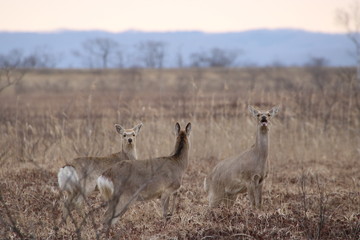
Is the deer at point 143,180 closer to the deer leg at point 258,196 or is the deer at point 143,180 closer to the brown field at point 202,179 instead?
the brown field at point 202,179

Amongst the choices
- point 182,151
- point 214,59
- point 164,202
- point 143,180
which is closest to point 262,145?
point 182,151

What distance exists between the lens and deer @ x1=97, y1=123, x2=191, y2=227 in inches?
347

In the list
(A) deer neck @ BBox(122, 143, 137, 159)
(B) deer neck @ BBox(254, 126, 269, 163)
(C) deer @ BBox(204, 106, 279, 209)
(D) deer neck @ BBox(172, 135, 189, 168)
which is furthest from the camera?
(A) deer neck @ BBox(122, 143, 137, 159)

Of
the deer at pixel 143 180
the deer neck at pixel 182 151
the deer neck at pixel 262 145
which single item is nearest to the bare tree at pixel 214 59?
the deer neck at pixel 182 151

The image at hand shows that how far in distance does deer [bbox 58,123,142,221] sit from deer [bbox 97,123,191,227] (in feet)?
1.40

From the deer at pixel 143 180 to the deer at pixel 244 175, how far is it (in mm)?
636

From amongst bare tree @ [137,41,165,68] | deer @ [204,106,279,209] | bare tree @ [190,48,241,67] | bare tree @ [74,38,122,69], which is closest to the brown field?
deer @ [204,106,279,209]

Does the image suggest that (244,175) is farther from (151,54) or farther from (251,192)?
(151,54)

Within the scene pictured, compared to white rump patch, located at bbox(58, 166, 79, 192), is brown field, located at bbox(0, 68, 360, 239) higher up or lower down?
lower down

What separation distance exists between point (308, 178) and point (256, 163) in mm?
4038

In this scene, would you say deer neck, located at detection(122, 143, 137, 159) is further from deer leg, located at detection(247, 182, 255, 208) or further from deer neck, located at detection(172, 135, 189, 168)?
deer leg, located at detection(247, 182, 255, 208)

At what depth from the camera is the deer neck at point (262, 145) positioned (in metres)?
10.2

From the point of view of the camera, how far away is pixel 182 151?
10.4m

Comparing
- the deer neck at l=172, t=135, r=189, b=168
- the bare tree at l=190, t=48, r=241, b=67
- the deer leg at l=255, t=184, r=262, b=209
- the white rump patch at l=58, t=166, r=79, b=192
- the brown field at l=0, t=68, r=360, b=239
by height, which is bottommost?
the bare tree at l=190, t=48, r=241, b=67
